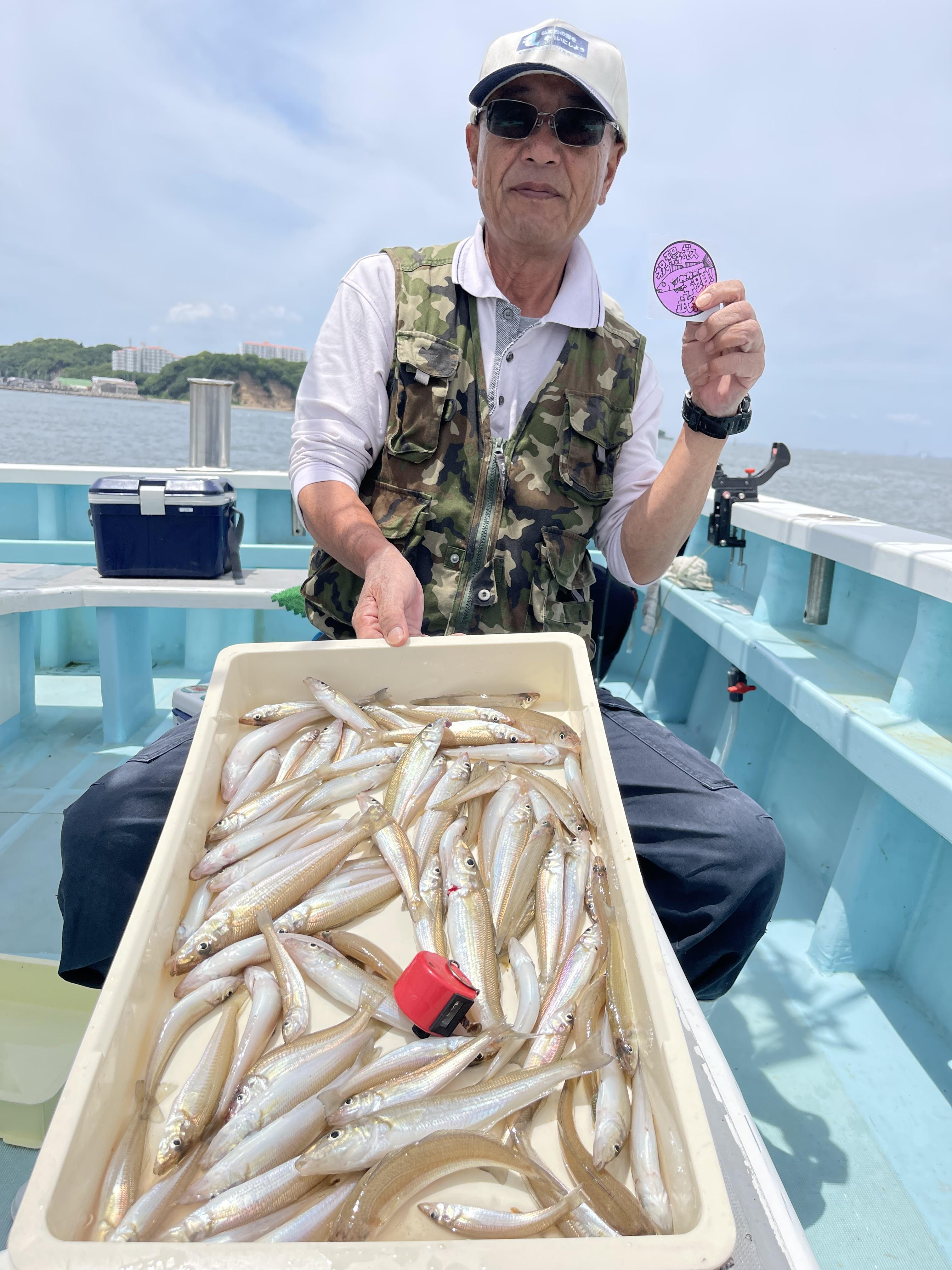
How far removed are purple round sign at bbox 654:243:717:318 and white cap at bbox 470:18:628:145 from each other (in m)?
0.66

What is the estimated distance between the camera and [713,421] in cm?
209

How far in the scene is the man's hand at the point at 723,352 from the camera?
1.86 metres

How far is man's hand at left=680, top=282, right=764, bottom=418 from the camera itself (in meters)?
1.86

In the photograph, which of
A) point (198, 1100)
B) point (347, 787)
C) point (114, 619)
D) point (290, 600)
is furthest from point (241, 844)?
point (114, 619)

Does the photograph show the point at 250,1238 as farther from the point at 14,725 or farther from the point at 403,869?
the point at 14,725

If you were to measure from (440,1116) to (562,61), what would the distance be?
2351mm

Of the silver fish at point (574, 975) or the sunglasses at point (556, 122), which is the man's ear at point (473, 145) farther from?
the silver fish at point (574, 975)

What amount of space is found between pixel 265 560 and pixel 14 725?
7.20ft

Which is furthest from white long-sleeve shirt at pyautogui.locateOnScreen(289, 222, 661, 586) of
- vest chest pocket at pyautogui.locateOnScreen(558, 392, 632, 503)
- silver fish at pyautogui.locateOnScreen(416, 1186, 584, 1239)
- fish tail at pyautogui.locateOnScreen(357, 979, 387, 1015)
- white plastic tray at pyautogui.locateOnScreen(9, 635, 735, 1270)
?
silver fish at pyautogui.locateOnScreen(416, 1186, 584, 1239)

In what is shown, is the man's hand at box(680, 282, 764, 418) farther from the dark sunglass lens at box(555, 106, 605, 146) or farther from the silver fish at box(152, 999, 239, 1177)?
the silver fish at box(152, 999, 239, 1177)

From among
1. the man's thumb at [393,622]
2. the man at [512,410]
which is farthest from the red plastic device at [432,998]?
the man at [512,410]

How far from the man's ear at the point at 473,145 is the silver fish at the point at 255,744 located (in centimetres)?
174

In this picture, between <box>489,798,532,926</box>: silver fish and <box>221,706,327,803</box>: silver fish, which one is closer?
<box>489,798,532,926</box>: silver fish

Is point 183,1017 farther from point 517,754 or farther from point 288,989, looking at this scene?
point 517,754
